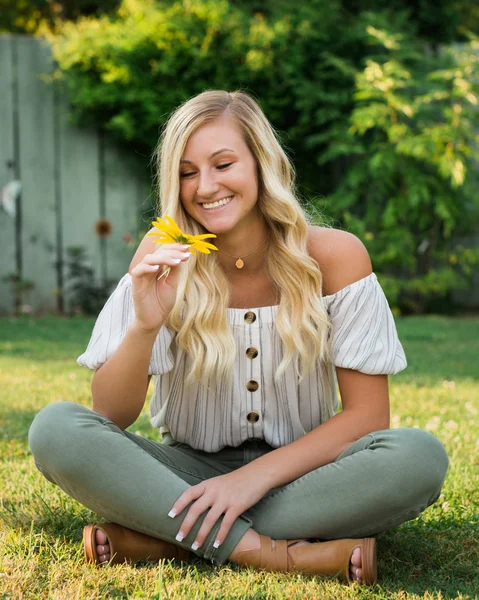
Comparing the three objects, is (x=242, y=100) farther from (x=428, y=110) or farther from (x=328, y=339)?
(x=428, y=110)

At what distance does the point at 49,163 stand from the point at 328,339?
5.86 metres

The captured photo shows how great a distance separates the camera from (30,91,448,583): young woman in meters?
2.11

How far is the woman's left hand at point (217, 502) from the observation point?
2080 mm

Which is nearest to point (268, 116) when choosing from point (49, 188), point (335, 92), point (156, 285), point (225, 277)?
point (335, 92)

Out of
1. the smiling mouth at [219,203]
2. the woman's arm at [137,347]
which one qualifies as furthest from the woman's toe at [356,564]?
the smiling mouth at [219,203]

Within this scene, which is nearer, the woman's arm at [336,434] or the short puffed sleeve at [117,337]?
the woman's arm at [336,434]

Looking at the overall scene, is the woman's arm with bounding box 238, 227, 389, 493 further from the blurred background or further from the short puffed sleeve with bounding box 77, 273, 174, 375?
the blurred background

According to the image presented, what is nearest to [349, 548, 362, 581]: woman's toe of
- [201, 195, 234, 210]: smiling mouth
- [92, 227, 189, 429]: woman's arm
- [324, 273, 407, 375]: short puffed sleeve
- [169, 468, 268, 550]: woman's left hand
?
[169, 468, 268, 550]: woman's left hand

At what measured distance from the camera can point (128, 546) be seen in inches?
84.7

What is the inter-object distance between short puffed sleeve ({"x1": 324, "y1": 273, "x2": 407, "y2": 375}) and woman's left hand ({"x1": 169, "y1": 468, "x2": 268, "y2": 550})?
0.47 metres

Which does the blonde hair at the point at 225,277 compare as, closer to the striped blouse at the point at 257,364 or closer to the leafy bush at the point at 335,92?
the striped blouse at the point at 257,364

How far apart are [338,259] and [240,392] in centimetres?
47

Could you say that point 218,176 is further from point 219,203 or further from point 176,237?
point 176,237

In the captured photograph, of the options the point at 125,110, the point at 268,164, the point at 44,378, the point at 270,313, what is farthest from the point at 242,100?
the point at 125,110
